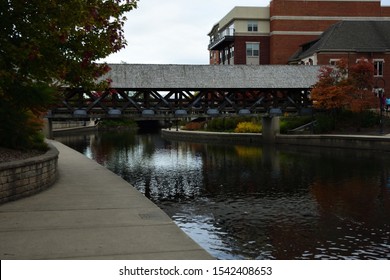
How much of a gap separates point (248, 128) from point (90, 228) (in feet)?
151

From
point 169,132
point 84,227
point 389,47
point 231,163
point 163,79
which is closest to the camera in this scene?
point 84,227

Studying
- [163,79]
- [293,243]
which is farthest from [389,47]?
[293,243]

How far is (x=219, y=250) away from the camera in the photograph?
9297mm

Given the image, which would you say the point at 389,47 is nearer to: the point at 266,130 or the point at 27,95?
the point at 266,130

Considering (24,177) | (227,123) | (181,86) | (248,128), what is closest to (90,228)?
(24,177)

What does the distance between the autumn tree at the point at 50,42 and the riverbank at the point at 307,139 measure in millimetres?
23702

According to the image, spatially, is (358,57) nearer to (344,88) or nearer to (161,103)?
(344,88)

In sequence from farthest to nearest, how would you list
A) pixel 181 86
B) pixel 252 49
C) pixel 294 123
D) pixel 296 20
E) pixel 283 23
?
pixel 252 49, pixel 283 23, pixel 296 20, pixel 294 123, pixel 181 86

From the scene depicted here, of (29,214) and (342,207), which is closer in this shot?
(29,214)

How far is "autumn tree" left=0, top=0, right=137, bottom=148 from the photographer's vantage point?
1147 centimetres

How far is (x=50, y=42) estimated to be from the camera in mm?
12352

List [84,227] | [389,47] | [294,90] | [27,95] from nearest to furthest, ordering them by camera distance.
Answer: [84,227] < [27,95] < [294,90] < [389,47]

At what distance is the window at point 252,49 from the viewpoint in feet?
222

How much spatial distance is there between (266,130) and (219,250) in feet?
129
